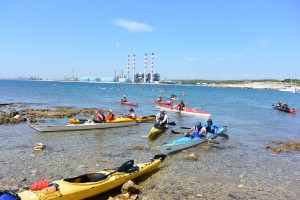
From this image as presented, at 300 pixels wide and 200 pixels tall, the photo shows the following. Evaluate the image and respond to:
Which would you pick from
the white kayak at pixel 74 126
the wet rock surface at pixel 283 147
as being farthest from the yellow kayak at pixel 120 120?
the wet rock surface at pixel 283 147

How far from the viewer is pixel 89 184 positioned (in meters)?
8.87

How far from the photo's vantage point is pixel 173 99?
5747cm

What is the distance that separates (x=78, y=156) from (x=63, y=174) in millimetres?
2781

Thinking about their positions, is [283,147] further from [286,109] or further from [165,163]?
[286,109]

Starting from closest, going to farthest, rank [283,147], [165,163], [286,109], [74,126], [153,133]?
[165,163]
[283,147]
[153,133]
[74,126]
[286,109]

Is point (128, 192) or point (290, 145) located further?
point (290, 145)

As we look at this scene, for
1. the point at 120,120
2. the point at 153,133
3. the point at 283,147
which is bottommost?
the point at 283,147

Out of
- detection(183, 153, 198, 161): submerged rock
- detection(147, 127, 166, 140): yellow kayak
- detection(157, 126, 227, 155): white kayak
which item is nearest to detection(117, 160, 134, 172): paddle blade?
detection(157, 126, 227, 155): white kayak

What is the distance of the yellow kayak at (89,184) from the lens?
7848 mm

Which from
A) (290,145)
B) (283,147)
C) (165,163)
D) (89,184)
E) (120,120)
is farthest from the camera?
(120,120)

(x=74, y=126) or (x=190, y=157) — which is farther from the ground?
(x=74, y=126)

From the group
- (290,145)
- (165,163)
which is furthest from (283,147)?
(165,163)

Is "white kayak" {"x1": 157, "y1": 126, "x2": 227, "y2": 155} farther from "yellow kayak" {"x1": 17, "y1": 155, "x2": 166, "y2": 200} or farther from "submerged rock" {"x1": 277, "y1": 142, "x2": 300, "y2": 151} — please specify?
"submerged rock" {"x1": 277, "y1": 142, "x2": 300, "y2": 151}

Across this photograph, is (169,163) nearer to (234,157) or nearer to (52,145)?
(234,157)
